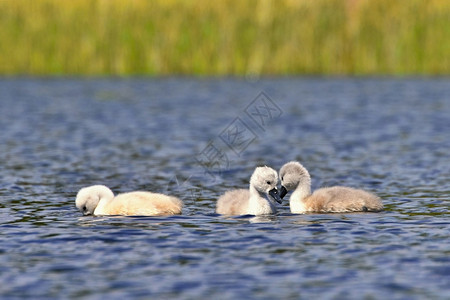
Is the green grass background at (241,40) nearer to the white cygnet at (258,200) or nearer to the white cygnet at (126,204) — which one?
the white cygnet at (258,200)

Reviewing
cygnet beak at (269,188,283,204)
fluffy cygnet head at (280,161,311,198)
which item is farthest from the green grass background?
cygnet beak at (269,188,283,204)

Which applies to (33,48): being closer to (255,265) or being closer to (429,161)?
(429,161)

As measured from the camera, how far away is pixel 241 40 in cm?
2977

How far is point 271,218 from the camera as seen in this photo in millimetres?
10609

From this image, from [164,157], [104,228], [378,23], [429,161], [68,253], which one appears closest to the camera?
[68,253]

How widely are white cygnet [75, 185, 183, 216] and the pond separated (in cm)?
18

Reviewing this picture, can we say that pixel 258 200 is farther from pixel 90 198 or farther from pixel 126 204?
pixel 90 198

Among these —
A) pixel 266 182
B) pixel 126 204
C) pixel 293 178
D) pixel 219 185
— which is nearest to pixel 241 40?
pixel 219 185

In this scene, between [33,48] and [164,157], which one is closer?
[164,157]

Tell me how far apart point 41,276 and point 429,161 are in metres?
8.93

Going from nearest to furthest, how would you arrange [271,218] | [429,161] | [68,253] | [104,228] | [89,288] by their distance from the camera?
[89,288] → [68,253] → [104,228] → [271,218] → [429,161]

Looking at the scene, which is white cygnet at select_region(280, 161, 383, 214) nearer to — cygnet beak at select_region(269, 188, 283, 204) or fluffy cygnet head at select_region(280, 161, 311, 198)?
fluffy cygnet head at select_region(280, 161, 311, 198)

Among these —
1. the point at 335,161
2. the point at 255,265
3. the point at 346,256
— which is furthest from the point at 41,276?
the point at 335,161

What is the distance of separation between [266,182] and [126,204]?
4.98 feet
